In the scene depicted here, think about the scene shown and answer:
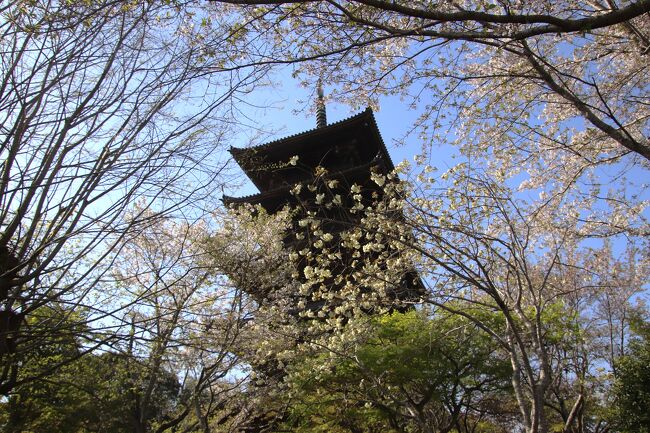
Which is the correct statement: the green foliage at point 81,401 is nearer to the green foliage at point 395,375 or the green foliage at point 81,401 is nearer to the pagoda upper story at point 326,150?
the green foliage at point 395,375

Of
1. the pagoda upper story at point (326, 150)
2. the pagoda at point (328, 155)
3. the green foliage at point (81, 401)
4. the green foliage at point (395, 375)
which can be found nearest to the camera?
the green foliage at point (395, 375)

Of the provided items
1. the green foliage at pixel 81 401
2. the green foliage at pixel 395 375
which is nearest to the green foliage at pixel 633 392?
the green foliage at pixel 395 375

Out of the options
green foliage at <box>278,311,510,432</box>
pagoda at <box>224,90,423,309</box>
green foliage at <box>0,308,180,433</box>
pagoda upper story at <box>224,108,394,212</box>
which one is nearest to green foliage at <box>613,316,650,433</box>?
green foliage at <box>278,311,510,432</box>

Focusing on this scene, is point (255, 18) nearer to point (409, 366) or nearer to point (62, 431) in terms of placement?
point (409, 366)

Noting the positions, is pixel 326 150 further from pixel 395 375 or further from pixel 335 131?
pixel 395 375

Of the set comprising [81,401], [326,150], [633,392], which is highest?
[326,150]

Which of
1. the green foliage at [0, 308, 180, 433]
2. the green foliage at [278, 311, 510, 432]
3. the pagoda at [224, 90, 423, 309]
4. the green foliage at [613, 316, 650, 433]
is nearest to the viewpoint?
the green foliage at [278, 311, 510, 432]

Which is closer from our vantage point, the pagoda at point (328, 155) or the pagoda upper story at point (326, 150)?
the pagoda at point (328, 155)

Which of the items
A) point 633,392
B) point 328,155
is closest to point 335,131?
point 328,155

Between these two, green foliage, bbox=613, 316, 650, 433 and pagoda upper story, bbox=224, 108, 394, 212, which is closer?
green foliage, bbox=613, 316, 650, 433

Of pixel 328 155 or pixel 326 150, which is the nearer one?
pixel 328 155

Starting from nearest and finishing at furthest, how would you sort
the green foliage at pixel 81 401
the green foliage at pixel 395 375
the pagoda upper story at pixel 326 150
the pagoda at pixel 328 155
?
the green foliage at pixel 395 375 → the green foliage at pixel 81 401 → the pagoda at pixel 328 155 → the pagoda upper story at pixel 326 150

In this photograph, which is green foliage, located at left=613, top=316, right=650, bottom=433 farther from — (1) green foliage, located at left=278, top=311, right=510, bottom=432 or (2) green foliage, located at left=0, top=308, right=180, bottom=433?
(2) green foliage, located at left=0, top=308, right=180, bottom=433

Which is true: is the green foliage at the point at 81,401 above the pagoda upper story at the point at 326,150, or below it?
below
